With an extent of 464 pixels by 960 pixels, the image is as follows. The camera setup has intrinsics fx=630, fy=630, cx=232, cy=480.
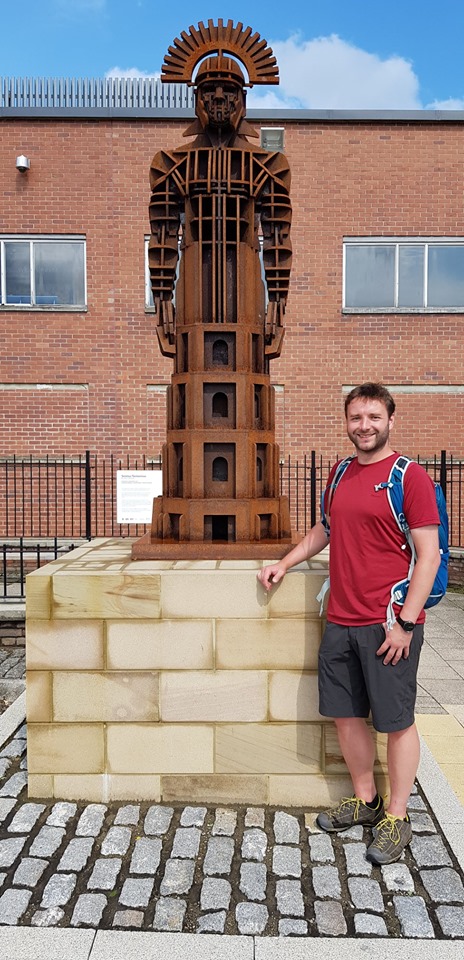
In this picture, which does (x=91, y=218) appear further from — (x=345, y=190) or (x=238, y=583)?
(x=238, y=583)

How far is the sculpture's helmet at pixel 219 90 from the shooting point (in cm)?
384

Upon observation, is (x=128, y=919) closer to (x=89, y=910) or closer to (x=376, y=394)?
(x=89, y=910)

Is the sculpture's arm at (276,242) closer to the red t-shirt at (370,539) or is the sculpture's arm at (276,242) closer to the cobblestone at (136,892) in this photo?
the red t-shirt at (370,539)

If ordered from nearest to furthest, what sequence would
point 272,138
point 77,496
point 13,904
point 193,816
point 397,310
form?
point 13,904, point 193,816, point 272,138, point 77,496, point 397,310

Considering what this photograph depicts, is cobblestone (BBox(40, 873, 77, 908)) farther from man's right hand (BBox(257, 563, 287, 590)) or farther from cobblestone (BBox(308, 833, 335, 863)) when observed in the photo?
man's right hand (BBox(257, 563, 287, 590))

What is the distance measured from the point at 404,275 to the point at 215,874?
1189 cm

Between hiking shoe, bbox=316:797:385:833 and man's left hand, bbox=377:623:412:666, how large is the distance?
90 cm

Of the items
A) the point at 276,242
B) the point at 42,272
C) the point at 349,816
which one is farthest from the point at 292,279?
the point at 349,816

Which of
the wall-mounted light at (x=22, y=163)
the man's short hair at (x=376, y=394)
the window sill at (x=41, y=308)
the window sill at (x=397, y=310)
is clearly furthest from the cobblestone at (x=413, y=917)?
the wall-mounted light at (x=22, y=163)

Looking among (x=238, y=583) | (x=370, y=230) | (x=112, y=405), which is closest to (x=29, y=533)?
(x=112, y=405)

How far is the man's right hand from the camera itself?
3242mm

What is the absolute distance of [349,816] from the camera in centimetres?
314

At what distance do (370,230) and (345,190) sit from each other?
2.93 ft

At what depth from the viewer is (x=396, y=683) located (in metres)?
2.85
